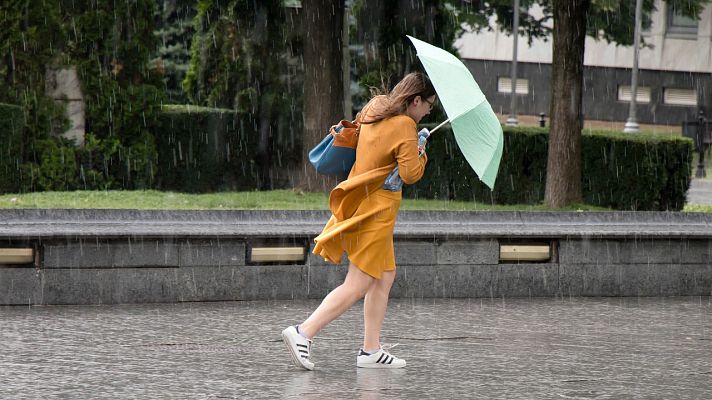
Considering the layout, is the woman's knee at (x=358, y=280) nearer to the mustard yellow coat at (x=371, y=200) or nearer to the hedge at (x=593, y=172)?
the mustard yellow coat at (x=371, y=200)

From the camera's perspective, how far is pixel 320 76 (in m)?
19.2

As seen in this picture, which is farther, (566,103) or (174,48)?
(174,48)

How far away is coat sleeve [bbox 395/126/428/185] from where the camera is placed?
23.8 ft

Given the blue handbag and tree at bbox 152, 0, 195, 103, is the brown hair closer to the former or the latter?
the blue handbag

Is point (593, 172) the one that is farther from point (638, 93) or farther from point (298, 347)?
point (638, 93)

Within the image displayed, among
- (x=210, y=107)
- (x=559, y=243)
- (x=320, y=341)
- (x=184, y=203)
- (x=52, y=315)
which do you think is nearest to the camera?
(x=320, y=341)

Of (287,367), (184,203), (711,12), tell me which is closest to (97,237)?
(287,367)

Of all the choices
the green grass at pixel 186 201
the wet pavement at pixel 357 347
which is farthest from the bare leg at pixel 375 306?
the green grass at pixel 186 201

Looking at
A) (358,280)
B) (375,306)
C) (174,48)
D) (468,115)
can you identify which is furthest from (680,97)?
(358,280)

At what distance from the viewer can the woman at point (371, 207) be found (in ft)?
24.4

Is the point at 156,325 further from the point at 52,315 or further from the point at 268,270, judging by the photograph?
the point at 268,270

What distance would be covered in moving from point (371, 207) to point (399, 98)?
651mm

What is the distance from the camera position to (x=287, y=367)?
7.64 metres

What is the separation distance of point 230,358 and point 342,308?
2.81 feet
